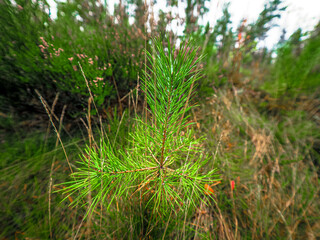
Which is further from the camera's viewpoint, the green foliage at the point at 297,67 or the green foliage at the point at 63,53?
the green foliage at the point at 297,67

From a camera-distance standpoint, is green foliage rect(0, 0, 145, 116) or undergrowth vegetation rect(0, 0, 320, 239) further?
green foliage rect(0, 0, 145, 116)

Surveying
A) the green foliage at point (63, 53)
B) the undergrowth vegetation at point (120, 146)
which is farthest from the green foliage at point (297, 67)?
the green foliage at point (63, 53)

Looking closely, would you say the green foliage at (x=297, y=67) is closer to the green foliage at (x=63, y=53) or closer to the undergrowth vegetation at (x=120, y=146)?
the undergrowth vegetation at (x=120, y=146)

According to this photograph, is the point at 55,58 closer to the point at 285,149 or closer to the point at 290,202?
the point at 290,202

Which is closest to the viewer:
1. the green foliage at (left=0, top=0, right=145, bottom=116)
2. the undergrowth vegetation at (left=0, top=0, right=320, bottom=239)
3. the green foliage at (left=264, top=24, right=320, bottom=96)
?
the undergrowth vegetation at (left=0, top=0, right=320, bottom=239)

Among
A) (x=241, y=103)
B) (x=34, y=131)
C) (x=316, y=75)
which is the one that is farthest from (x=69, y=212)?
(x=316, y=75)

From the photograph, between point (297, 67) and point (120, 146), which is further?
point (297, 67)

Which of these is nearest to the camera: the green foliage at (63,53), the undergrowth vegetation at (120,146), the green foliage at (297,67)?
the undergrowth vegetation at (120,146)

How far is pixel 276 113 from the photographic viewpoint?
1614mm

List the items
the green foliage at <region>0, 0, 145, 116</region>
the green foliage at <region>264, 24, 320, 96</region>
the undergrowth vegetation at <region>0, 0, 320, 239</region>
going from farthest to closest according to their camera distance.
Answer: the green foliage at <region>264, 24, 320, 96</region> → the green foliage at <region>0, 0, 145, 116</region> → the undergrowth vegetation at <region>0, 0, 320, 239</region>

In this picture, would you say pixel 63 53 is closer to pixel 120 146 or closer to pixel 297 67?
pixel 120 146

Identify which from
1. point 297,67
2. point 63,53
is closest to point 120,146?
point 63,53

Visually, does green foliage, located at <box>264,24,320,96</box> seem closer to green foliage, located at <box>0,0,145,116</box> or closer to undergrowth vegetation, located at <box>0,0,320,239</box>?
undergrowth vegetation, located at <box>0,0,320,239</box>

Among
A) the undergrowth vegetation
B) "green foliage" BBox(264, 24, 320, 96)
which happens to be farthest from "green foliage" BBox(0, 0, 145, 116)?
"green foliage" BBox(264, 24, 320, 96)
